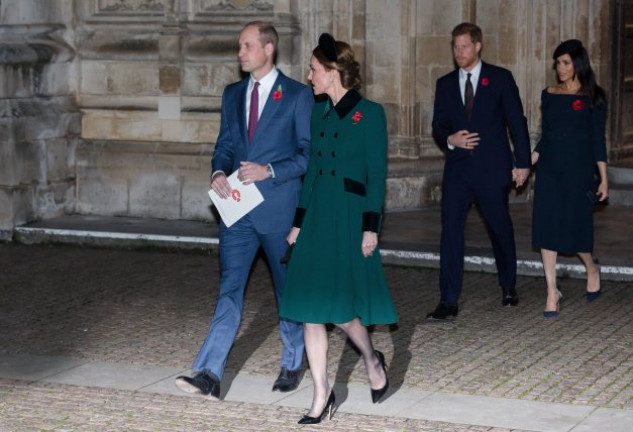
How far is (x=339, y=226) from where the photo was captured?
710 cm

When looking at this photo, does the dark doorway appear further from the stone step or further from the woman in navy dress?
the woman in navy dress

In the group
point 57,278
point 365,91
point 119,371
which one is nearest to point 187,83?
point 365,91

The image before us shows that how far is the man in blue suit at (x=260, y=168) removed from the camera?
7.62m

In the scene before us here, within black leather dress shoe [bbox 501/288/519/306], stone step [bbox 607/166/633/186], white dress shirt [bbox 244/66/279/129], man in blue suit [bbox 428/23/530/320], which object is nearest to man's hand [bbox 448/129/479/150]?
man in blue suit [bbox 428/23/530/320]

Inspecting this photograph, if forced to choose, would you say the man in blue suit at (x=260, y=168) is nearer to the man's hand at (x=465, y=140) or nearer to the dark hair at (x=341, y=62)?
the dark hair at (x=341, y=62)

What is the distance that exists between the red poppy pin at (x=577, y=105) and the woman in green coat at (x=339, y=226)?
2812 millimetres

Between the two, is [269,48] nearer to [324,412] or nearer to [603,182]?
[324,412]

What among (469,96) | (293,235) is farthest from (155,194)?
(293,235)

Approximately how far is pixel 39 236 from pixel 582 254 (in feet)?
17.8

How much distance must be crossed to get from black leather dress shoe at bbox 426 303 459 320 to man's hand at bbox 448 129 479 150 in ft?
3.43

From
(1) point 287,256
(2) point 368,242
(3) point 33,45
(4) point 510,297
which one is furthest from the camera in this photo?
(3) point 33,45

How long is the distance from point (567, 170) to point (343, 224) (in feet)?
10.1

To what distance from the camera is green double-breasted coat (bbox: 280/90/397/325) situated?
23.2 ft

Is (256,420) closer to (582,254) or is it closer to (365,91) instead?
(582,254)
